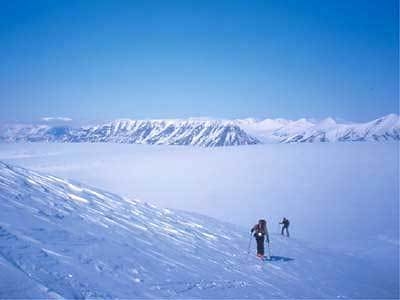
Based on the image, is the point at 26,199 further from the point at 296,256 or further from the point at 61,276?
the point at 296,256

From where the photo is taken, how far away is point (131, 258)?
9.14 meters

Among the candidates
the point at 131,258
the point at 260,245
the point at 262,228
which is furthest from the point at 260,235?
the point at 131,258

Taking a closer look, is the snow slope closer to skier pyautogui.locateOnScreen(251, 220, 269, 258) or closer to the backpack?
skier pyautogui.locateOnScreen(251, 220, 269, 258)

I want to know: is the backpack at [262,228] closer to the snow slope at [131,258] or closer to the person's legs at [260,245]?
the person's legs at [260,245]

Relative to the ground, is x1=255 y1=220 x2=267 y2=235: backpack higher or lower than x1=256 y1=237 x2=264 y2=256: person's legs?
higher

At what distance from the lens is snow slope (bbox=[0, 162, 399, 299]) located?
686cm

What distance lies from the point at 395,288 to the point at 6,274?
13698 millimetres

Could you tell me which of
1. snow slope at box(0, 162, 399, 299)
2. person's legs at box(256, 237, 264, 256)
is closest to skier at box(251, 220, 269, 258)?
person's legs at box(256, 237, 264, 256)

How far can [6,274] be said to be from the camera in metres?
5.97

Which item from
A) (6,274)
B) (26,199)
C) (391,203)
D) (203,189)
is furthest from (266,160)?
(6,274)

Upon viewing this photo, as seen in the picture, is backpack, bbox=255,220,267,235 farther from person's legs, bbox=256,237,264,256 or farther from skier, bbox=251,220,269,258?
person's legs, bbox=256,237,264,256

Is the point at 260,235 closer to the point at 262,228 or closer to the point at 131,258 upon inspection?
the point at 262,228

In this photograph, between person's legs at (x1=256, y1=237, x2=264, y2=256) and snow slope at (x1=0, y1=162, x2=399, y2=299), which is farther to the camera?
person's legs at (x1=256, y1=237, x2=264, y2=256)

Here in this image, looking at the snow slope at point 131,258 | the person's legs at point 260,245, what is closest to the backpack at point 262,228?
the person's legs at point 260,245
